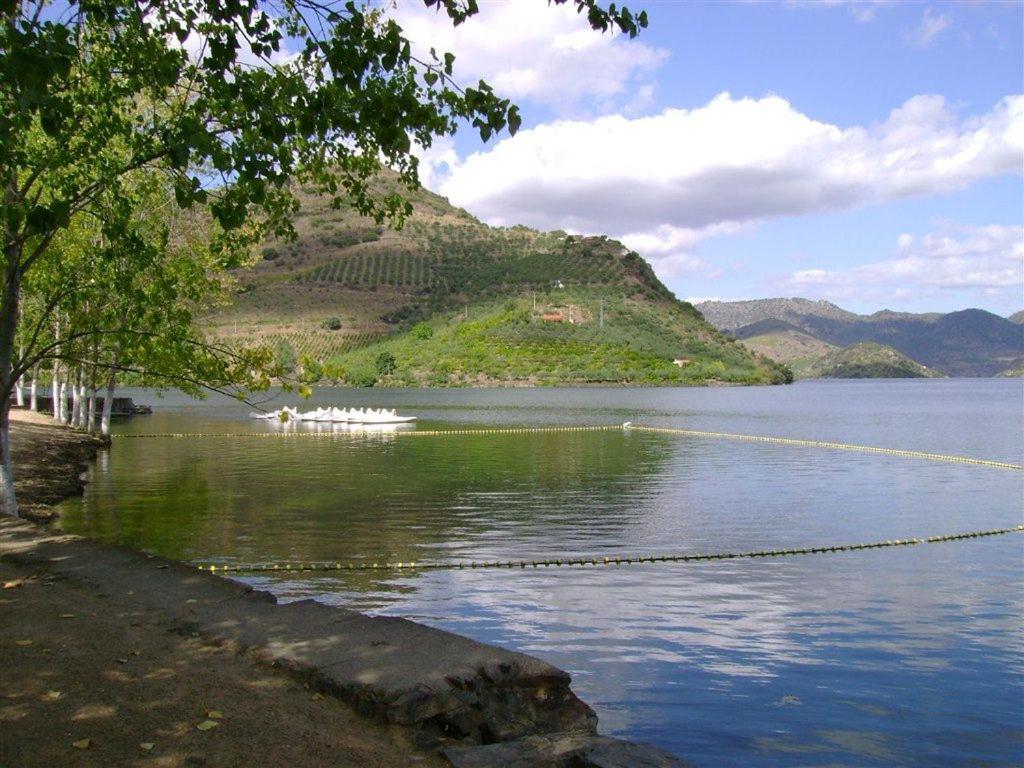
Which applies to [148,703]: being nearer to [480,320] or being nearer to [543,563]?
[543,563]

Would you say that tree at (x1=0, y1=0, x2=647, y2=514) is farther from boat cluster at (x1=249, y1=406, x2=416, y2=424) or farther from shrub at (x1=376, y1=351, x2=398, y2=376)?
shrub at (x1=376, y1=351, x2=398, y2=376)

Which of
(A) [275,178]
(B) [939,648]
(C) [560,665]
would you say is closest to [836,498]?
(B) [939,648]

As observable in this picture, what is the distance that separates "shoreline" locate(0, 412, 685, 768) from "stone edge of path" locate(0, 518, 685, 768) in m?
0.02

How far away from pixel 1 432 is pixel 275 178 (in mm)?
11908

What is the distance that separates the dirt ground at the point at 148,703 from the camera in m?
6.16

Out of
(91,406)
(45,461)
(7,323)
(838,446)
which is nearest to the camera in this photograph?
(7,323)

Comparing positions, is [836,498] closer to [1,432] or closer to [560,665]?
[560,665]

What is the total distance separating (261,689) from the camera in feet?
24.5

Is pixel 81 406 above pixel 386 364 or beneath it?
beneath

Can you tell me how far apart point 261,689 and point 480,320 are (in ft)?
500

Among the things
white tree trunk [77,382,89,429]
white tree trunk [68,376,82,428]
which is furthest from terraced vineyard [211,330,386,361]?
white tree trunk [68,376,82,428]

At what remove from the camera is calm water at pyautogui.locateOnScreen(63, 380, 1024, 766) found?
30.2 feet

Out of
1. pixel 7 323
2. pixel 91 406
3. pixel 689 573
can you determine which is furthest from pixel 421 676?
pixel 91 406

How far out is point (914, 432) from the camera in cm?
5500
